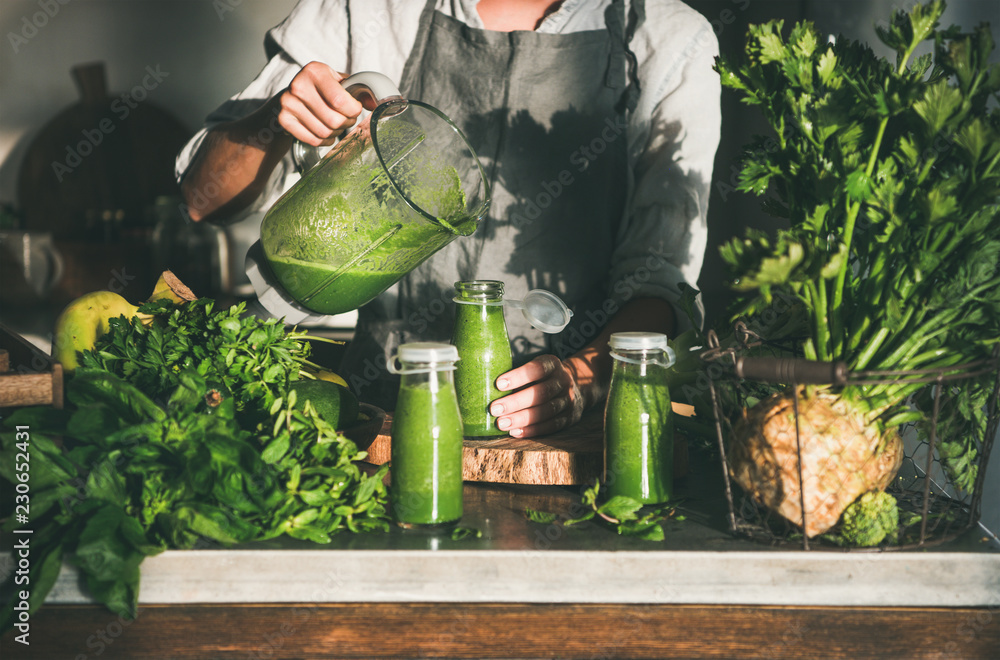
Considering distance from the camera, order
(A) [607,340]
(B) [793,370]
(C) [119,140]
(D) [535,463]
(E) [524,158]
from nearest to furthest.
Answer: (B) [793,370] → (D) [535,463] → (A) [607,340] → (E) [524,158] → (C) [119,140]

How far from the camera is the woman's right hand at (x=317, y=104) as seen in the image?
0.89 m

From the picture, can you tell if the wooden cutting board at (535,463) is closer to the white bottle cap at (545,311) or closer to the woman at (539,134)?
the white bottle cap at (545,311)

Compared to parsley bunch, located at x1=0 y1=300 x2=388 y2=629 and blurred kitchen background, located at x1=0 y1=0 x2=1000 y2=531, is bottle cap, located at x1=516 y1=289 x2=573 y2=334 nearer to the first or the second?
parsley bunch, located at x1=0 y1=300 x2=388 y2=629

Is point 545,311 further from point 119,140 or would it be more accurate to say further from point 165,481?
point 119,140

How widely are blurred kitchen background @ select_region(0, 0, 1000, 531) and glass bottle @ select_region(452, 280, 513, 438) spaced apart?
1.67 meters

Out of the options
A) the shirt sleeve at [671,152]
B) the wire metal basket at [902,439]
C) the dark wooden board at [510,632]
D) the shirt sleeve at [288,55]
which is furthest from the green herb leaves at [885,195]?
the shirt sleeve at [288,55]

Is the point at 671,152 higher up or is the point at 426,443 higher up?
the point at 671,152

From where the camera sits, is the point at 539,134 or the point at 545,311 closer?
the point at 545,311

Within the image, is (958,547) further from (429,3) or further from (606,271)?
(429,3)

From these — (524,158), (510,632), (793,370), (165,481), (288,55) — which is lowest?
(510,632)

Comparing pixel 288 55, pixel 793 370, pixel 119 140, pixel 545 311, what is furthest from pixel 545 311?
pixel 119 140

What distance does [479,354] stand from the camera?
95cm

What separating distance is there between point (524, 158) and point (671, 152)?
245 millimetres

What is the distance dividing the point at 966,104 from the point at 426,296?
2.79 feet
